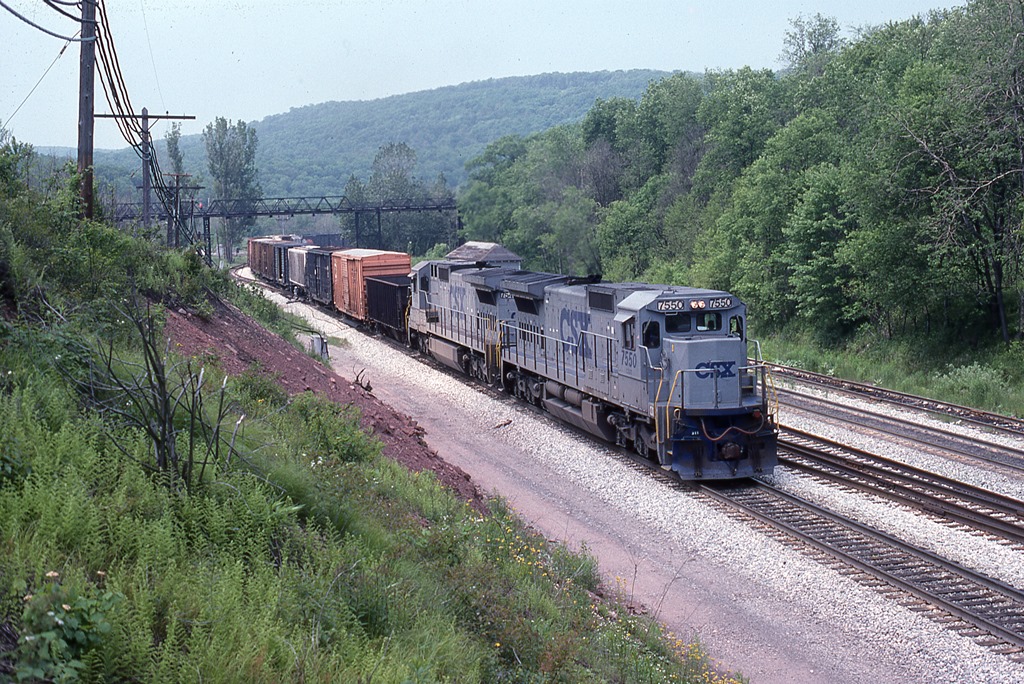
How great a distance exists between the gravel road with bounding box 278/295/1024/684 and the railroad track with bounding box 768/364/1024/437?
3297 millimetres

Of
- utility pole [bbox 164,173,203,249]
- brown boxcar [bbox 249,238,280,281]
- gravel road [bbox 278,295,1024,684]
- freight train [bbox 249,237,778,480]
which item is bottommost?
gravel road [bbox 278,295,1024,684]

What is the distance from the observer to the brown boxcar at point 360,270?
1508 inches

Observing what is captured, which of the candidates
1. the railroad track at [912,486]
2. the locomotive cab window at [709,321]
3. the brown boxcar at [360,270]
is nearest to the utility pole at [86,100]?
the locomotive cab window at [709,321]

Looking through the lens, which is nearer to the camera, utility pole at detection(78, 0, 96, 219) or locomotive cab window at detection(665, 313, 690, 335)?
utility pole at detection(78, 0, 96, 219)

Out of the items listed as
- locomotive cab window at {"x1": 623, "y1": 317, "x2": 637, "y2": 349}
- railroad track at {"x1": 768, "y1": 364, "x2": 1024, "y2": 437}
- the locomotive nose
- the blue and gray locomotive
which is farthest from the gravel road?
railroad track at {"x1": 768, "y1": 364, "x2": 1024, "y2": 437}

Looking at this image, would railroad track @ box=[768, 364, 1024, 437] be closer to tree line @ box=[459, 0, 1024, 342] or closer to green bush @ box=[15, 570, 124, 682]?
tree line @ box=[459, 0, 1024, 342]

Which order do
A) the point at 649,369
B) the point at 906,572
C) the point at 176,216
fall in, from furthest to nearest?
the point at 176,216 → the point at 649,369 → the point at 906,572

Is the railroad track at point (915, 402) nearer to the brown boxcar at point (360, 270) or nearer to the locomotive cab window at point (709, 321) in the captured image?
the locomotive cab window at point (709, 321)

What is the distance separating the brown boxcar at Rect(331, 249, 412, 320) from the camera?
38.3 meters

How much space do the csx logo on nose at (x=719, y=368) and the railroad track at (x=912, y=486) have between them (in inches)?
100

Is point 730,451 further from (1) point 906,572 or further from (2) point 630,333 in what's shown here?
(1) point 906,572

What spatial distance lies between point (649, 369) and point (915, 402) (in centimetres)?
977

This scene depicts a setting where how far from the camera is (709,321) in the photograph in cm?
1639

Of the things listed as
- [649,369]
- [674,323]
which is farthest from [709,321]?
[649,369]
